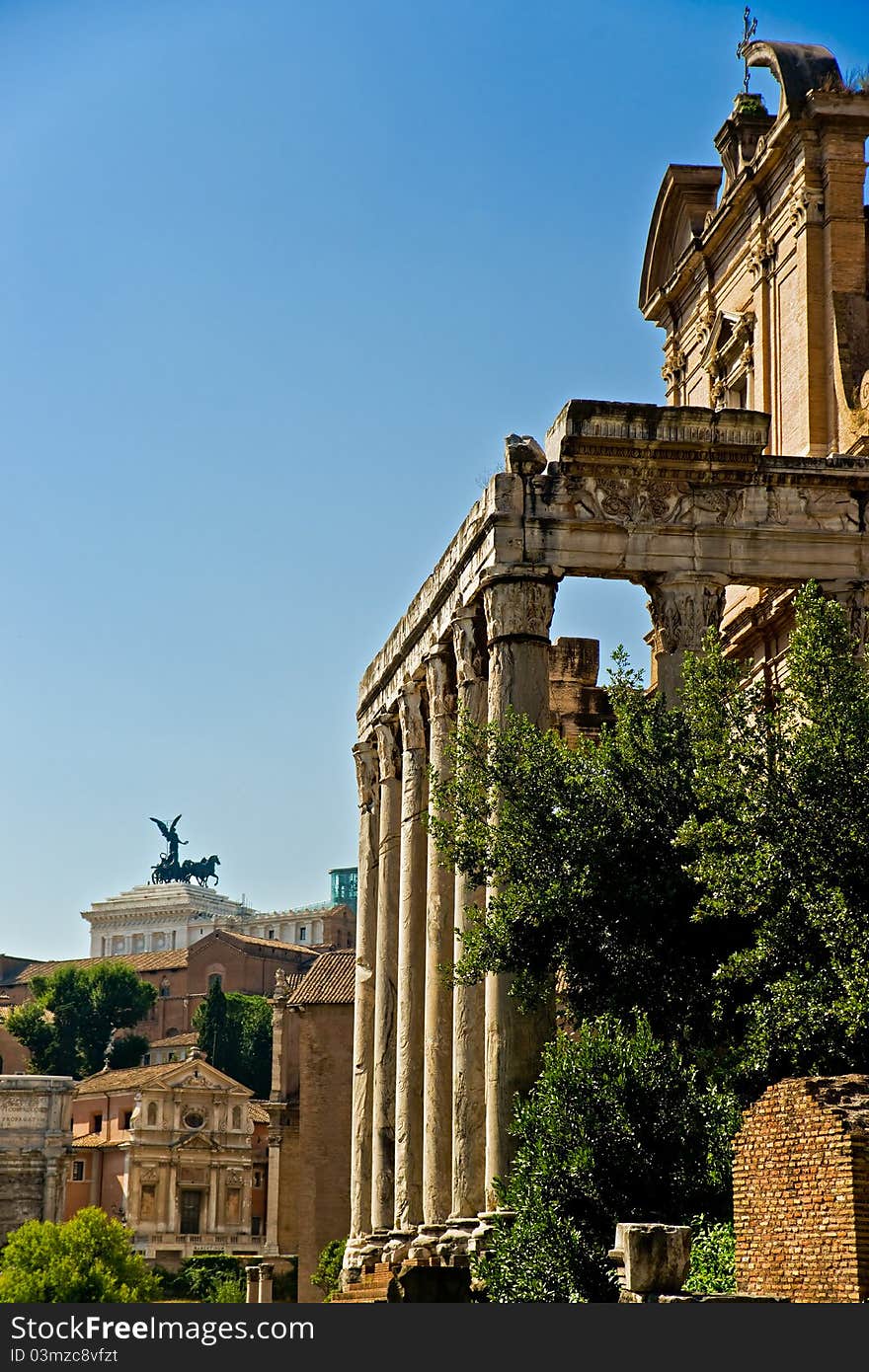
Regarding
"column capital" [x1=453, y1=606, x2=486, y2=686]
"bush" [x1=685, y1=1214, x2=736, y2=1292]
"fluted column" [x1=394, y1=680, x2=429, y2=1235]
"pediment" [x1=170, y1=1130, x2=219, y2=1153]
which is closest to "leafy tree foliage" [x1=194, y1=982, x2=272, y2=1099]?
"pediment" [x1=170, y1=1130, x2=219, y2=1153]

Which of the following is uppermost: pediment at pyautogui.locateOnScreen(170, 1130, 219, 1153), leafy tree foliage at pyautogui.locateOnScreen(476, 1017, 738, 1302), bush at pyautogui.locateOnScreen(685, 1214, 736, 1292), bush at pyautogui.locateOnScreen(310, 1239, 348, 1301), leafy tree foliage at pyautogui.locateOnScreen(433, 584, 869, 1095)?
leafy tree foliage at pyautogui.locateOnScreen(433, 584, 869, 1095)

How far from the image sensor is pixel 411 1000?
2675cm

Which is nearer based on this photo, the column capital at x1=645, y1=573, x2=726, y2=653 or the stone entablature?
the column capital at x1=645, y1=573, x2=726, y2=653

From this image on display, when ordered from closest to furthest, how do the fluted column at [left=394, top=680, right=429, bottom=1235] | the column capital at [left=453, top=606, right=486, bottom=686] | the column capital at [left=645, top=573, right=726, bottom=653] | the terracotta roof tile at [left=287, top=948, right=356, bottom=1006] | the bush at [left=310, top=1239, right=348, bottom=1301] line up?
the column capital at [left=645, top=573, right=726, bottom=653]
the column capital at [left=453, top=606, right=486, bottom=686]
the fluted column at [left=394, top=680, right=429, bottom=1235]
the bush at [left=310, top=1239, right=348, bottom=1301]
the terracotta roof tile at [left=287, top=948, right=356, bottom=1006]

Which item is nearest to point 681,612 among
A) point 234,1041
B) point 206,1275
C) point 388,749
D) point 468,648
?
point 468,648

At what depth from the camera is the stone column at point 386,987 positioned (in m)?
28.5

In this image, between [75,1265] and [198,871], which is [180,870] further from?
[75,1265]

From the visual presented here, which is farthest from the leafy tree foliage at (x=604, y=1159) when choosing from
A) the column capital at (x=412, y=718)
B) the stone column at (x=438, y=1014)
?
the column capital at (x=412, y=718)

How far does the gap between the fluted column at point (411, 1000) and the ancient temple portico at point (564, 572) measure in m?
0.03

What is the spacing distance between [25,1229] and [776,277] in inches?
1811

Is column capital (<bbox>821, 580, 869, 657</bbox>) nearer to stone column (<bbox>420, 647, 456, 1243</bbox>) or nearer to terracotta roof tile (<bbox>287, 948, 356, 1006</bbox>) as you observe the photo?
stone column (<bbox>420, 647, 456, 1243</bbox>)

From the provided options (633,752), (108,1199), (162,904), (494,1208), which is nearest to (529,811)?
(633,752)

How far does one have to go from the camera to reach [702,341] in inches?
1319

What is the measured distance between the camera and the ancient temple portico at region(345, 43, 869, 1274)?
22.6m
